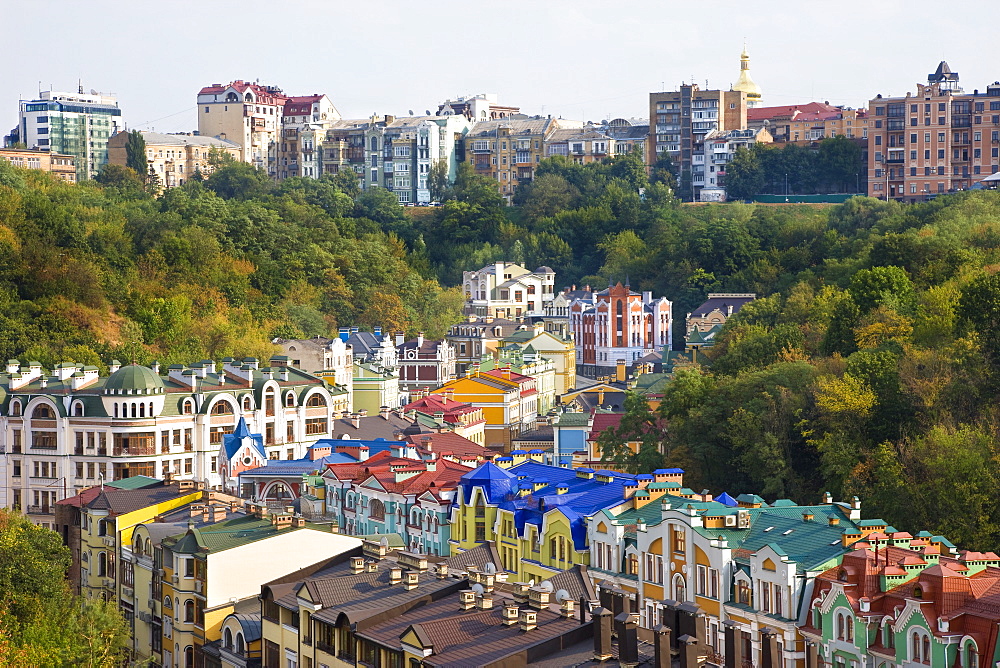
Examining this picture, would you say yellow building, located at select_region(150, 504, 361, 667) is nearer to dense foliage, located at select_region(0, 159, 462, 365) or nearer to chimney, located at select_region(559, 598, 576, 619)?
chimney, located at select_region(559, 598, 576, 619)

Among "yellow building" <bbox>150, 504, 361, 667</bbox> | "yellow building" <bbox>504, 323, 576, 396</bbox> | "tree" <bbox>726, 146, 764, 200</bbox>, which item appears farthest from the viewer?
"tree" <bbox>726, 146, 764, 200</bbox>

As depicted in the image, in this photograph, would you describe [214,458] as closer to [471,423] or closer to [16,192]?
[471,423]

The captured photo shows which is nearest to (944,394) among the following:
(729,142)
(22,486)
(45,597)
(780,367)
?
(780,367)

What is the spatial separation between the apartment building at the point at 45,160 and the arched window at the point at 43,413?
59.0 metres

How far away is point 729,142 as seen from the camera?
344 feet

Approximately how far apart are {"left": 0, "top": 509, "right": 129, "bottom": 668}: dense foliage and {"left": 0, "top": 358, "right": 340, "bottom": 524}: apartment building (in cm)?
1628

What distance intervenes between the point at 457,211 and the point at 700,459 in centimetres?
6156

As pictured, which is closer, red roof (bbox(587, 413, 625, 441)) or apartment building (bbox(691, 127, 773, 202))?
red roof (bbox(587, 413, 625, 441))

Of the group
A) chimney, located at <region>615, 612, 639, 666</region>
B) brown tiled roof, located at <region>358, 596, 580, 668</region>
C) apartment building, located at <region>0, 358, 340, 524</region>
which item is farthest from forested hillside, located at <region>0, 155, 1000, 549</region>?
chimney, located at <region>615, 612, 639, 666</region>

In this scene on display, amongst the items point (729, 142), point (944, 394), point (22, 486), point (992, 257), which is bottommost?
point (22, 486)

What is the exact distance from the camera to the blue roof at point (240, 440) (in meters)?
49.7

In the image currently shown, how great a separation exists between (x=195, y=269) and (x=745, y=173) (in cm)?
3802

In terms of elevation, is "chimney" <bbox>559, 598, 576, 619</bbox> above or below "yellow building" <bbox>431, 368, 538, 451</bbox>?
above

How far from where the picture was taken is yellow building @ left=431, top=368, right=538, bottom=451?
6531cm
